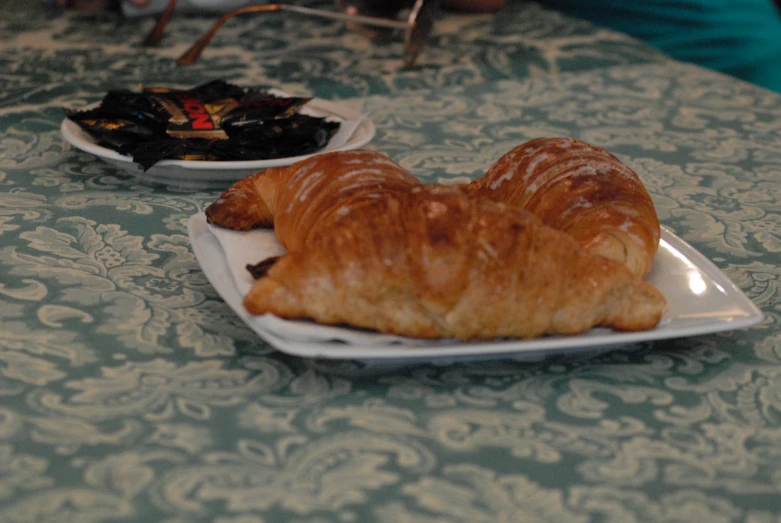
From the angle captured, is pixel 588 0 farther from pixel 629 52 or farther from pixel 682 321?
pixel 682 321

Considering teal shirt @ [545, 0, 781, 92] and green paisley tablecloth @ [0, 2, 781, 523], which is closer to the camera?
green paisley tablecloth @ [0, 2, 781, 523]

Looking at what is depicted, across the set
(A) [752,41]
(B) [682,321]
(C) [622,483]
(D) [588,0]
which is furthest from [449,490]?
(D) [588,0]

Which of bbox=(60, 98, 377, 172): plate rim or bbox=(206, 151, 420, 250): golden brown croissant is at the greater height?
bbox=(206, 151, 420, 250): golden brown croissant

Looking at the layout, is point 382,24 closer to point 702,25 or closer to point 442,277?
point 702,25

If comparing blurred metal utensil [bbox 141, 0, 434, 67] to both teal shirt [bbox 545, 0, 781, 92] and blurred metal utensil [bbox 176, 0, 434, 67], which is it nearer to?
blurred metal utensil [bbox 176, 0, 434, 67]

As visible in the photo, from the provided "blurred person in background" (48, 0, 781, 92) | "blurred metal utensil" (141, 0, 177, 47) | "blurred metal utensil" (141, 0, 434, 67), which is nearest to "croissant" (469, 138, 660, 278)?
"blurred metal utensil" (141, 0, 434, 67)

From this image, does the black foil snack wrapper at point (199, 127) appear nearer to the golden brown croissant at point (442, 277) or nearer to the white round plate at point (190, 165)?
the white round plate at point (190, 165)
